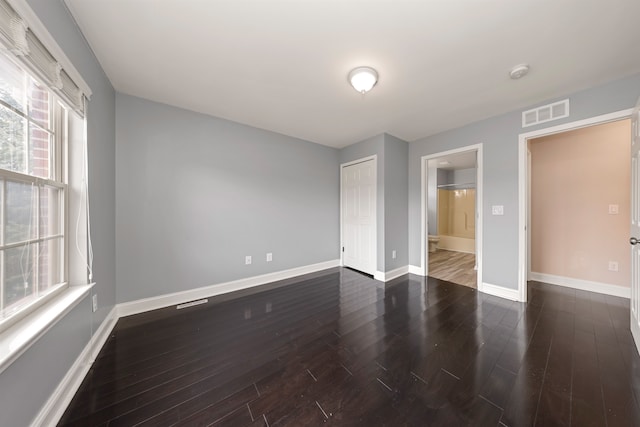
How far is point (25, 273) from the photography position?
117cm

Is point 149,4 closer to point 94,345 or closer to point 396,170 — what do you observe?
point 94,345

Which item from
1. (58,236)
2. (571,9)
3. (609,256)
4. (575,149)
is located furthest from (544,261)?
(58,236)

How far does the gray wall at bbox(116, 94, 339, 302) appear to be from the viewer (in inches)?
92.4

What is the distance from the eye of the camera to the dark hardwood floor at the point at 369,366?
1195 millimetres

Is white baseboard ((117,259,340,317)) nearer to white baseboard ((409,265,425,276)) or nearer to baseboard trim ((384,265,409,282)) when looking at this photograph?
baseboard trim ((384,265,409,282))

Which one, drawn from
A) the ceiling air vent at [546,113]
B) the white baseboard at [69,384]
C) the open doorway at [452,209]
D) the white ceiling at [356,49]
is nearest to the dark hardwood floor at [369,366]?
the white baseboard at [69,384]

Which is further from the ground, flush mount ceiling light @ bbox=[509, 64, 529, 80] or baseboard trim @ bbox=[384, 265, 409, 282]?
flush mount ceiling light @ bbox=[509, 64, 529, 80]

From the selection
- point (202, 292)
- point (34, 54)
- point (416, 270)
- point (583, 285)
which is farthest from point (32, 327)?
point (583, 285)

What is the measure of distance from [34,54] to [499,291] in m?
4.60

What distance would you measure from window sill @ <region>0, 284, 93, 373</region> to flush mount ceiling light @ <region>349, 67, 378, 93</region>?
2677mm

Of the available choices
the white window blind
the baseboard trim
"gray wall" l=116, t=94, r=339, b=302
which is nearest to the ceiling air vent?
the baseboard trim

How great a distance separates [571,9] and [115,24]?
3.10 metres

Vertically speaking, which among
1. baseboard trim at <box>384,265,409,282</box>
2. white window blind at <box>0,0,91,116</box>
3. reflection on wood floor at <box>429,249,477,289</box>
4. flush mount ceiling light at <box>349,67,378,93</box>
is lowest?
reflection on wood floor at <box>429,249,477,289</box>

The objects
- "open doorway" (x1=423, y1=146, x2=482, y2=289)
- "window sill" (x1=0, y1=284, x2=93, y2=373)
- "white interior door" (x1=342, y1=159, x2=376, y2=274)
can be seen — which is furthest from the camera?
"open doorway" (x1=423, y1=146, x2=482, y2=289)
